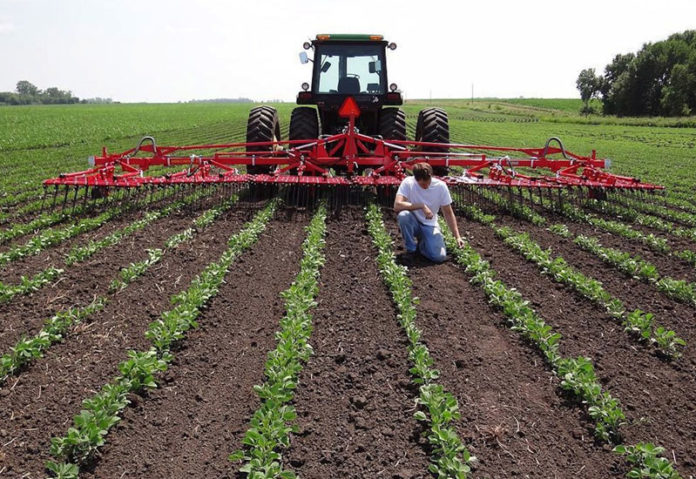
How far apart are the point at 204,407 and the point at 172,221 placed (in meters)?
4.81

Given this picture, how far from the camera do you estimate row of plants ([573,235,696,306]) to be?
5.15 m

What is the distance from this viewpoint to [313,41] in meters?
9.52

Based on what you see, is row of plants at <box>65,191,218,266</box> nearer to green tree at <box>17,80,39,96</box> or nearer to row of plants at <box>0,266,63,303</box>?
row of plants at <box>0,266,63,303</box>

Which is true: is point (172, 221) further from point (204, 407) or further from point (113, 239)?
point (204, 407)

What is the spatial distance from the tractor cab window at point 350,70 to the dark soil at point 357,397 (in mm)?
5402

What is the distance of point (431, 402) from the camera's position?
127 inches

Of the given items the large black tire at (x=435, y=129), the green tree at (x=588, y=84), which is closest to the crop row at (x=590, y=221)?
the large black tire at (x=435, y=129)

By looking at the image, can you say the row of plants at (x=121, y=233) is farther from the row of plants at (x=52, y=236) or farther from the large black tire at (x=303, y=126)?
the large black tire at (x=303, y=126)

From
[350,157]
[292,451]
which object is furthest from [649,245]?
[292,451]

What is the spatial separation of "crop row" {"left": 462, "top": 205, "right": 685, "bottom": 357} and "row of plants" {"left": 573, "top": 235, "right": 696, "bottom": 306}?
1.72 feet

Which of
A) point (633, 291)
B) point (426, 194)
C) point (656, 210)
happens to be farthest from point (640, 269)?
point (656, 210)

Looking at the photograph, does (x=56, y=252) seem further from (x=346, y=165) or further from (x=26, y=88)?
(x=26, y=88)

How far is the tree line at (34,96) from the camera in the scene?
107m

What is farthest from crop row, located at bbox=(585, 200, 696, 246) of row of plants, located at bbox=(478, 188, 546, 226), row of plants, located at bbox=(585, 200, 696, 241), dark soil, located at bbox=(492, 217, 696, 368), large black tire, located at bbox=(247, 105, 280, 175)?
large black tire, located at bbox=(247, 105, 280, 175)
